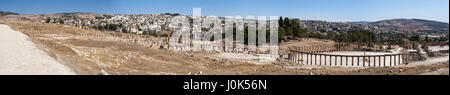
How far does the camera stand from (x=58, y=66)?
13.2m

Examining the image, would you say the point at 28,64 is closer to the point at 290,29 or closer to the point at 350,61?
the point at 350,61

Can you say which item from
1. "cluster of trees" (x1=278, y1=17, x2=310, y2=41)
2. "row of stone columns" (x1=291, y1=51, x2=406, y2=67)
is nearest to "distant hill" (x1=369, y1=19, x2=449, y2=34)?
"cluster of trees" (x1=278, y1=17, x2=310, y2=41)

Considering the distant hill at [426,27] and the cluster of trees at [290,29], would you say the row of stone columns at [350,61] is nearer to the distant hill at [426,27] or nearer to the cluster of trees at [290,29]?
the cluster of trees at [290,29]

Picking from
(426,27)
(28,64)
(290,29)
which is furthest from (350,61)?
(426,27)

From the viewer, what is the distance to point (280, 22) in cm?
7169

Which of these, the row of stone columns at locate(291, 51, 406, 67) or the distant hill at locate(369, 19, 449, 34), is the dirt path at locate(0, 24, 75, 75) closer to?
the row of stone columns at locate(291, 51, 406, 67)

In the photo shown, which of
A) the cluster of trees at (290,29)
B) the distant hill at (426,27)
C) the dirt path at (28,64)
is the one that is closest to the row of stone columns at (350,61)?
the cluster of trees at (290,29)
